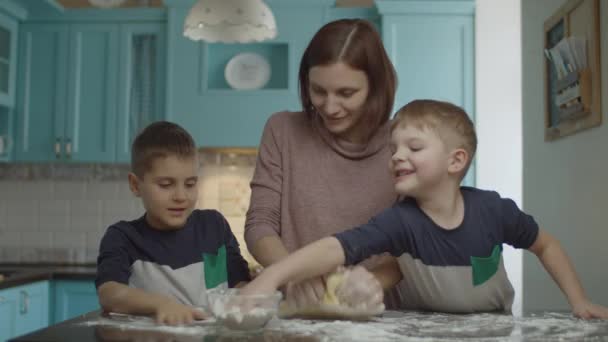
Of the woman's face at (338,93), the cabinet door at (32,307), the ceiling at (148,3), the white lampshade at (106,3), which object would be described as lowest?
the cabinet door at (32,307)

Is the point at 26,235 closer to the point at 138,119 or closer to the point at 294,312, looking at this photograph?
the point at 138,119

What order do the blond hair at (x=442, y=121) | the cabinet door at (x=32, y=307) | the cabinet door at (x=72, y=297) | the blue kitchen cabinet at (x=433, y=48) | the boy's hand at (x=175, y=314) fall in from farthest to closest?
the blue kitchen cabinet at (x=433, y=48), the cabinet door at (x=72, y=297), the cabinet door at (x=32, y=307), the blond hair at (x=442, y=121), the boy's hand at (x=175, y=314)

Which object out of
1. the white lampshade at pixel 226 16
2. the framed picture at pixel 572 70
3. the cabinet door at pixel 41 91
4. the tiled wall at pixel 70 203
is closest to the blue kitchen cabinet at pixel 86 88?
the cabinet door at pixel 41 91

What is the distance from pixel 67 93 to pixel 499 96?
2428 millimetres

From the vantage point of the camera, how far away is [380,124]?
146 centimetres

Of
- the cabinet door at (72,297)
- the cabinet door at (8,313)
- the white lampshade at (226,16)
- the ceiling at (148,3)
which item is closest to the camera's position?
the white lampshade at (226,16)

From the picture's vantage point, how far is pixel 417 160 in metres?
1.23

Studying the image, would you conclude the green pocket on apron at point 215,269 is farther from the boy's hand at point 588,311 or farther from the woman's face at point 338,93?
the boy's hand at point 588,311

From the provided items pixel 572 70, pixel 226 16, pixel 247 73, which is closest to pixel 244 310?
pixel 572 70

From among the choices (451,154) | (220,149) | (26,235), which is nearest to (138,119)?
(220,149)

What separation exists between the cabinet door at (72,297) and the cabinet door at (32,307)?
0.18ft

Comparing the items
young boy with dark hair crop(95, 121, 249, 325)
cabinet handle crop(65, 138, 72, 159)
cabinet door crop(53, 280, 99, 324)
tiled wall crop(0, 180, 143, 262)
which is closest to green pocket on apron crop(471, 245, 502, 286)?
young boy with dark hair crop(95, 121, 249, 325)

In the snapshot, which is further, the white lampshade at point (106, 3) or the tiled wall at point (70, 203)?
the tiled wall at point (70, 203)

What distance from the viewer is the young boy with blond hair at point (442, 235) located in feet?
3.82
